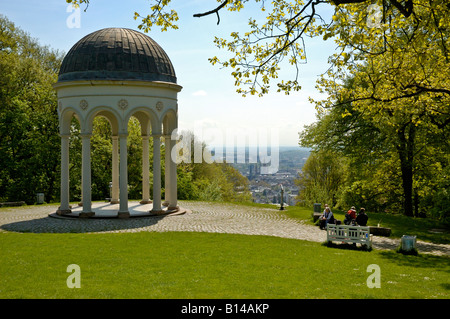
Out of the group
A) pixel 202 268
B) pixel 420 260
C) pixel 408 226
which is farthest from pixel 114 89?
pixel 408 226

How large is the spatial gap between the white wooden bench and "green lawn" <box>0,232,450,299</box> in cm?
66

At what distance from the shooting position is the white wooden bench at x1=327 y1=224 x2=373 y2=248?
1661cm

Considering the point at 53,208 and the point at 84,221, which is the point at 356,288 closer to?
the point at 84,221

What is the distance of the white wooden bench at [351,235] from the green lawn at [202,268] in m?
0.66

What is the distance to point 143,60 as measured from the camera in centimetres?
2309

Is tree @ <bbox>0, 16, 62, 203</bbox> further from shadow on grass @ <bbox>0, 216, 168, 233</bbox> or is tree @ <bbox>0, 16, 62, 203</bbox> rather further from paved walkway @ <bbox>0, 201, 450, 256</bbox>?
shadow on grass @ <bbox>0, 216, 168, 233</bbox>

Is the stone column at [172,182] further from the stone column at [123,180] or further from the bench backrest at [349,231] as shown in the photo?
the bench backrest at [349,231]

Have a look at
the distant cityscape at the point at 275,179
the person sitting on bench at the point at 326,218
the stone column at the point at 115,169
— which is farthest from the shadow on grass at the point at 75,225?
the distant cityscape at the point at 275,179

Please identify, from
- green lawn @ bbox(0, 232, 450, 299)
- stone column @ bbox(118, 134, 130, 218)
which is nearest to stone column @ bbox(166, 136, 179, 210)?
stone column @ bbox(118, 134, 130, 218)

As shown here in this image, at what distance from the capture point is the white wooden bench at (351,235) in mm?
16609
